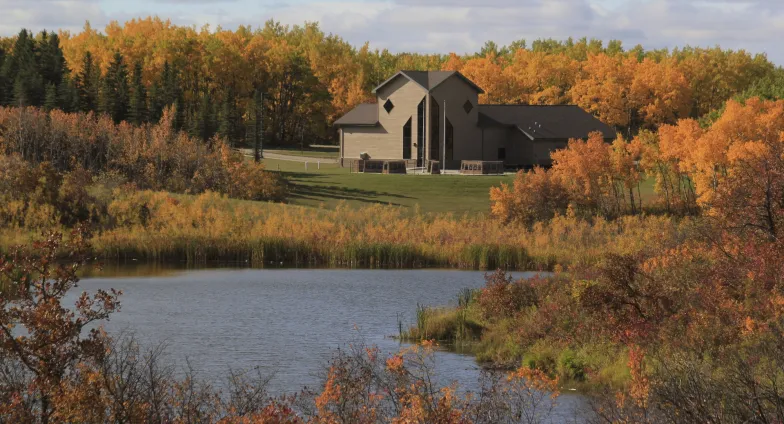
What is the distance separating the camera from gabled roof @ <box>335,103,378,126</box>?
8381cm

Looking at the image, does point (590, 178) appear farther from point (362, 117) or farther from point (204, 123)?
point (204, 123)

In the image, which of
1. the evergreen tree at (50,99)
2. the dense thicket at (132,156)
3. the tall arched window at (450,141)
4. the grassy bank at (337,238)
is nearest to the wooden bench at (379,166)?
the tall arched window at (450,141)

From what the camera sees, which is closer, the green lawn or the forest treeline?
the green lawn

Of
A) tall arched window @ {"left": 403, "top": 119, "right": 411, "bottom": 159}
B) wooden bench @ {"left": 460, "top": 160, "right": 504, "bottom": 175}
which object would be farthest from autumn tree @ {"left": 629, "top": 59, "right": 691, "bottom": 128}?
tall arched window @ {"left": 403, "top": 119, "right": 411, "bottom": 159}

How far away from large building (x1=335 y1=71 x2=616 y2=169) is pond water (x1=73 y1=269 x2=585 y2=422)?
39.9 metres

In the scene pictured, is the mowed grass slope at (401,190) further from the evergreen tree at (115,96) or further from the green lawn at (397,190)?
the evergreen tree at (115,96)

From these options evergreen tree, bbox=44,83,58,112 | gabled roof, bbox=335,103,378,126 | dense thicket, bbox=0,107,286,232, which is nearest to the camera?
dense thicket, bbox=0,107,286,232

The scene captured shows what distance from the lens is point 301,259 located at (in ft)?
147

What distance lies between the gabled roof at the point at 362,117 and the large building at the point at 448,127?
78 millimetres

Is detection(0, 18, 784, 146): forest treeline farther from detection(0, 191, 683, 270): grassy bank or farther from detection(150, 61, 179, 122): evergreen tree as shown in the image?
detection(0, 191, 683, 270): grassy bank

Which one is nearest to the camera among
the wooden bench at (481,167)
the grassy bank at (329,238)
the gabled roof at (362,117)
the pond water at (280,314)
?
the pond water at (280,314)

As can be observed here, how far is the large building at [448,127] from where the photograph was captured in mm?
81125

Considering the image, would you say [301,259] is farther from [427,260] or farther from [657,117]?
[657,117]

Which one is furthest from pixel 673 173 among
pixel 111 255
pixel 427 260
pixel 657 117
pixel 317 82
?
pixel 317 82
